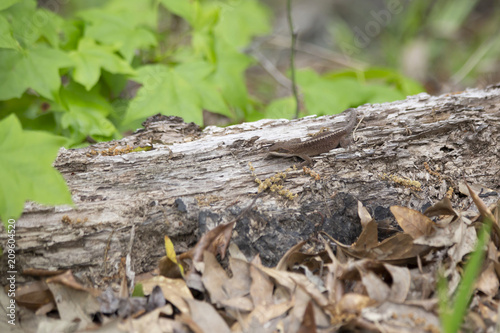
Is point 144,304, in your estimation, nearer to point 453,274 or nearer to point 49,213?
point 49,213

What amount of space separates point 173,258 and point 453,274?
1.60 m

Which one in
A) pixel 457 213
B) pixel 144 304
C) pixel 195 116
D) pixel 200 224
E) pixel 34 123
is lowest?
pixel 144 304

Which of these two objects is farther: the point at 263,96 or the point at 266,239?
the point at 263,96


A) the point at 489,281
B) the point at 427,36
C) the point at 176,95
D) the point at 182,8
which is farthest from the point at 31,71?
the point at 427,36

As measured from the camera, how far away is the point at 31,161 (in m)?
1.97

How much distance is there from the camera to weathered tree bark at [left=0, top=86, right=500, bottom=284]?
2418mm

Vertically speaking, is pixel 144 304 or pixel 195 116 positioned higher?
pixel 195 116

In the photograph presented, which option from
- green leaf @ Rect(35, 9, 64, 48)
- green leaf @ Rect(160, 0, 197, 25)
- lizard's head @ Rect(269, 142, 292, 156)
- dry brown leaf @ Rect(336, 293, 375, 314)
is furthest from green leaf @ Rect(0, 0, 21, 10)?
dry brown leaf @ Rect(336, 293, 375, 314)

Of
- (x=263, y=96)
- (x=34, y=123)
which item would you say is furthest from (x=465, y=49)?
(x=34, y=123)

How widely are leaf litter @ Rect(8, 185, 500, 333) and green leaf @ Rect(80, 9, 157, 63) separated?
8.25ft

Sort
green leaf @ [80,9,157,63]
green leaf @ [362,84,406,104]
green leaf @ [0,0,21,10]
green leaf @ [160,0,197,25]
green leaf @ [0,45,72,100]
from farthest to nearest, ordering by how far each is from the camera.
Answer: green leaf @ [362,84,406,104]
green leaf @ [160,0,197,25]
green leaf @ [80,9,157,63]
green leaf @ [0,45,72,100]
green leaf @ [0,0,21,10]

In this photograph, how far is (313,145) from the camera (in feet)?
10.1

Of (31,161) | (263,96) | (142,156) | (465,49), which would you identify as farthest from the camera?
(465,49)

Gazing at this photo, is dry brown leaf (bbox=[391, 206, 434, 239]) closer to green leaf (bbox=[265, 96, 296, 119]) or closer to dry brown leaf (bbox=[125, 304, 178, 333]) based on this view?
dry brown leaf (bbox=[125, 304, 178, 333])
